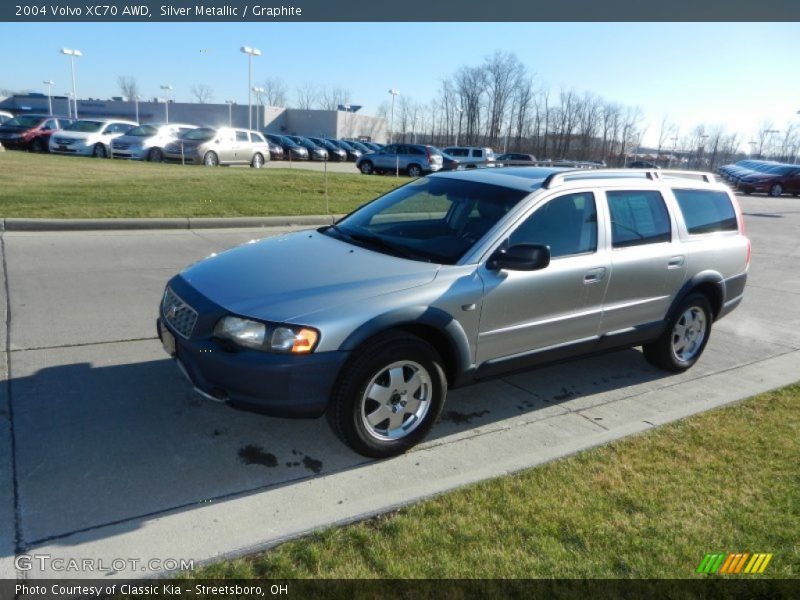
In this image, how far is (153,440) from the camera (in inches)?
144

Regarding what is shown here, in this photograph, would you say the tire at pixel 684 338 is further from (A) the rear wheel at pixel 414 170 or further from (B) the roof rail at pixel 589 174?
(A) the rear wheel at pixel 414 170

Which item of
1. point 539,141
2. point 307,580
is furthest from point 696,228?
point 539,141

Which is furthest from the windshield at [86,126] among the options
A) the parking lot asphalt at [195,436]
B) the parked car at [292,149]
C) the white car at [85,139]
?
the parking lot asphalt at [195,436]

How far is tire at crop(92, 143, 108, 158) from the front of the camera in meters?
23.1

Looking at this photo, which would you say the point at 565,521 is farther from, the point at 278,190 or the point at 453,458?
the point at 278,190

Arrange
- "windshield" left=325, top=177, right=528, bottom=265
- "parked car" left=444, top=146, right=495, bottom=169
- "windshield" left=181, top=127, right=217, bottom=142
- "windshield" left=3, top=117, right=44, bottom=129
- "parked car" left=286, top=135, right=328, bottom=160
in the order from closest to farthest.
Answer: "windshield" left=325, top=177, right=528, bottom=265
"windshield" left=181, top=127, right=217, bottom=142
"windshield" left=3, top=117, right=44, bottom=129
"parked car" left=444, top=146, right=495, bottom=169
"parked car" left=286, top=135, right=328, bottom=160

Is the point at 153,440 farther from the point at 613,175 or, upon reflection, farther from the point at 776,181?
the point at 776,181

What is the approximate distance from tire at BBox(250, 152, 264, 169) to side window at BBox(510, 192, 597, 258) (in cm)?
2075

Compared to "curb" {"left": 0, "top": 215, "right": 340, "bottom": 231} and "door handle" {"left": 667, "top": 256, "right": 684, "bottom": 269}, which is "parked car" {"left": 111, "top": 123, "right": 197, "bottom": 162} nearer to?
"curb" {"left": 0, "top": 215, "right": 340, "bottom": 231}

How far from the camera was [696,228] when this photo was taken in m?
5.33

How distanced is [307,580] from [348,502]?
664mm

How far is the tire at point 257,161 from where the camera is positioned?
23781 mm

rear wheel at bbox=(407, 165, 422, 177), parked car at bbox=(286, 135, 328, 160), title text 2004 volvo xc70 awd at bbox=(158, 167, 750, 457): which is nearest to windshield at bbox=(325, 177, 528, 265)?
title text 2004 volvo xc70 awd at bbox=(158, 167, 750, 457)

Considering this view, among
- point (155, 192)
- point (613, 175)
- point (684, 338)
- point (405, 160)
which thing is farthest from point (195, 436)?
point (405, 160)
